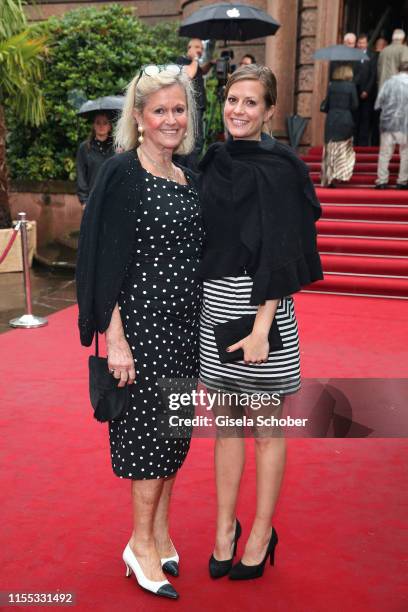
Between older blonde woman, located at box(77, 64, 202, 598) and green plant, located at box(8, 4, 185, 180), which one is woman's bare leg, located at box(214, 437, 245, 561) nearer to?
older blonde woman, located at box(77, 64, 202, 598)

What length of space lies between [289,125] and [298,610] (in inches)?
395

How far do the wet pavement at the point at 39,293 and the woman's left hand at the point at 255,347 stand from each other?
4.40 metres

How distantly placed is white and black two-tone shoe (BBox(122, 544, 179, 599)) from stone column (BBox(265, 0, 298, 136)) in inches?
390

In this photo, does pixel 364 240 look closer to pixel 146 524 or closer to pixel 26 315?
pixel 26 315

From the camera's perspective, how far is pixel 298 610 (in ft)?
8.11

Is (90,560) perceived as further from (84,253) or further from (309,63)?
(309,63)

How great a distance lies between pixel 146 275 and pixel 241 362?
0.48 m

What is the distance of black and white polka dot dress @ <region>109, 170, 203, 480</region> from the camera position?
2.39m

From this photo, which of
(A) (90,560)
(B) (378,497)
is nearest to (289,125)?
(B) (378,497)

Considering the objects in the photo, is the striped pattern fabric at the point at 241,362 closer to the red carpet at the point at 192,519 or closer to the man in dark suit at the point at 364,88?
the red carpet at the point at 192,519

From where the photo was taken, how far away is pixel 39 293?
8.10 metres

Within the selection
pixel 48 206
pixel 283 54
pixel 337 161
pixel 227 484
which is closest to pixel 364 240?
pixel 337 161

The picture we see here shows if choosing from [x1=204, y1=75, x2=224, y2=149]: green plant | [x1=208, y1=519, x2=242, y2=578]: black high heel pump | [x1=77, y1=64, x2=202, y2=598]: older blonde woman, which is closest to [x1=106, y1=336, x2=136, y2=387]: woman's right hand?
[x1=77, y1=64, x2=202, y2=598]: older blonde woman

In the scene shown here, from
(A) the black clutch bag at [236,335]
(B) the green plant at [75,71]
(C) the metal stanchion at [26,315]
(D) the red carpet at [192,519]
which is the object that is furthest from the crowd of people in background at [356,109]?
(A) the black clutch bag at [236,335]
